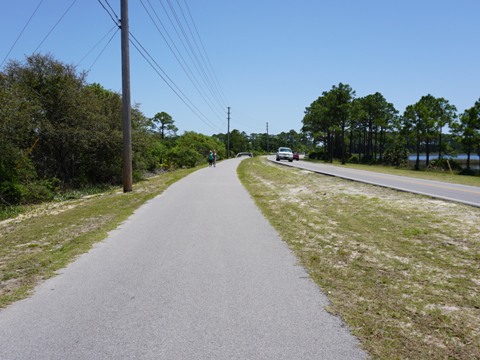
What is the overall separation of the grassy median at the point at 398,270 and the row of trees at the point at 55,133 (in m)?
10.3

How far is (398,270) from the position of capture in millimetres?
5535

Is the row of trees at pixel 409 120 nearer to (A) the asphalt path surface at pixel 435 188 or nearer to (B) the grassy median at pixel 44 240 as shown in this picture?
(A) the asphalt path surface at pixel 435 188

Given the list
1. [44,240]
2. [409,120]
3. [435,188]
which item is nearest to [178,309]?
[44,240]

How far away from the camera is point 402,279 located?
16.9ft

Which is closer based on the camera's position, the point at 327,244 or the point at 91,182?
the point at 327,244

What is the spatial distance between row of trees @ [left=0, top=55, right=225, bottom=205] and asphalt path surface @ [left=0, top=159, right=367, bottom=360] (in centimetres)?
985

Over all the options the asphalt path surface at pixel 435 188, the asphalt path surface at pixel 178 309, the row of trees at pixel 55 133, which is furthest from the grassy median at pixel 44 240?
the asphalt path surface at pixel 435 188

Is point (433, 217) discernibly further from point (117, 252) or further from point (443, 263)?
point (117, 252)

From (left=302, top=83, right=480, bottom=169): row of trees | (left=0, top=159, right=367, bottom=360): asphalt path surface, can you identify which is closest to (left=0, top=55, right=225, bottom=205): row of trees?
(left=0, top=159, right=367, bottom=360): asphalt path surface

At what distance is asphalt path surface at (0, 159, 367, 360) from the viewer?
11.1 ft

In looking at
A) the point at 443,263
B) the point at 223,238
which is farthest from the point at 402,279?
the point at 223,238

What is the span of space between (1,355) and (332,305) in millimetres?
3203

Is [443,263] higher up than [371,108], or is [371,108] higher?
[371,108]

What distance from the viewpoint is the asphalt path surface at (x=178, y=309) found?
11.1 feet
